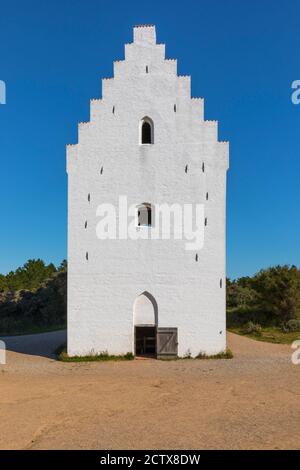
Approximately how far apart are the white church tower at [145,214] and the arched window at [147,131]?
0.16ft

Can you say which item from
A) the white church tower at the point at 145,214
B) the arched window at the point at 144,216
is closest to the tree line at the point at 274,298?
the white church tower at the point at 145,214

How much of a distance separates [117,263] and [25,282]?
41.7 meters

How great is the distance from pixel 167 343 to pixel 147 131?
32.7ft

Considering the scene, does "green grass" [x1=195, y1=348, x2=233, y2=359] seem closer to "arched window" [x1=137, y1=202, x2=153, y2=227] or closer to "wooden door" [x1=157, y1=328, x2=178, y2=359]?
"wooden door" [x1=157, y1=328, x2=178, y2=359]

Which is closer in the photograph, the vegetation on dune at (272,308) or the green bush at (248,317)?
the vegetation on dune at (272,308)

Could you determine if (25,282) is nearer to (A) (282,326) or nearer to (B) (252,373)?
(A) (282,326)

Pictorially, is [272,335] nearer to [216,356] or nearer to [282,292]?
[282,292]

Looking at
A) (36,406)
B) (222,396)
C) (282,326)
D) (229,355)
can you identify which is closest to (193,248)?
(229,355)

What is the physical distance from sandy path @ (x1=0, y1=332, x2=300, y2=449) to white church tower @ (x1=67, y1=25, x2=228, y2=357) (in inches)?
63.7

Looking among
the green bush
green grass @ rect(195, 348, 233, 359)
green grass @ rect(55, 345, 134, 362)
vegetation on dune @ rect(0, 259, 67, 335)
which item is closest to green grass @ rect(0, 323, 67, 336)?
vegetation on dune @ rect(0, 259, 67, 335)

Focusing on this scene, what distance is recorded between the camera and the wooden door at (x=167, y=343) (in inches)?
676

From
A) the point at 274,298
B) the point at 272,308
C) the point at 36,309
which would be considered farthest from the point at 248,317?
the point at 36,309

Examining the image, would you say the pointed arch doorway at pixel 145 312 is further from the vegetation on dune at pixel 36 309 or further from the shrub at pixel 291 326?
→ the vegetation on dune at pixel 36 309

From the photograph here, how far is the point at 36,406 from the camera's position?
10539 millimetres
